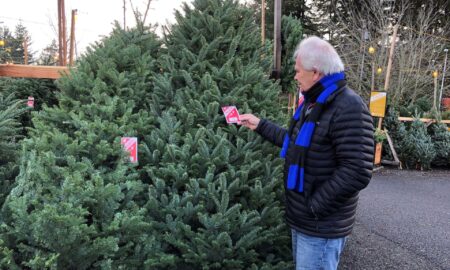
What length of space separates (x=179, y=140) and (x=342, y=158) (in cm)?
132

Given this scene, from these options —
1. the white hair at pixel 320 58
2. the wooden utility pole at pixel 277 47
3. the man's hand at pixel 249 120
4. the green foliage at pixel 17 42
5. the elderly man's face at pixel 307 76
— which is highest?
the green foliage at pixel 17 42

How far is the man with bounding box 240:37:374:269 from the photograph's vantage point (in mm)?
1985

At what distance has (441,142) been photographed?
10797mm

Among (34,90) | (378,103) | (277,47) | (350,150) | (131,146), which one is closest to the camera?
(350,150)

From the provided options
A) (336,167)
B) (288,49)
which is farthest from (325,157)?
(288,49)

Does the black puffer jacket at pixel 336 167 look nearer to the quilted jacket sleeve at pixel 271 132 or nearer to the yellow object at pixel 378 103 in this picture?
the quilted jacket sleeve at pixel 271 132

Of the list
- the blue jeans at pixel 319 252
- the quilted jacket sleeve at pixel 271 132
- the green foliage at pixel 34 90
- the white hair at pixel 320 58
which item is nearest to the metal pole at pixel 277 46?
the quilted jacket sleeve at pixel 271 132

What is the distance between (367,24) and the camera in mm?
19266

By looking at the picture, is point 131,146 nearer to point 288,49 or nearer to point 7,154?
point 7,154

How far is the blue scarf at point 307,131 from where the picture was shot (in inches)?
81.7

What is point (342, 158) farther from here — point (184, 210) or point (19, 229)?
point (19, 229)

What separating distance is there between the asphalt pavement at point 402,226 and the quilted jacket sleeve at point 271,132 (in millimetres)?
1990

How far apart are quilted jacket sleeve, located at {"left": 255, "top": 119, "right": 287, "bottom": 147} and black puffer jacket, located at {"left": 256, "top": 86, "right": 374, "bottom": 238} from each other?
43 centimetres

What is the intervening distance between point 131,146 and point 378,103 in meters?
8.48
